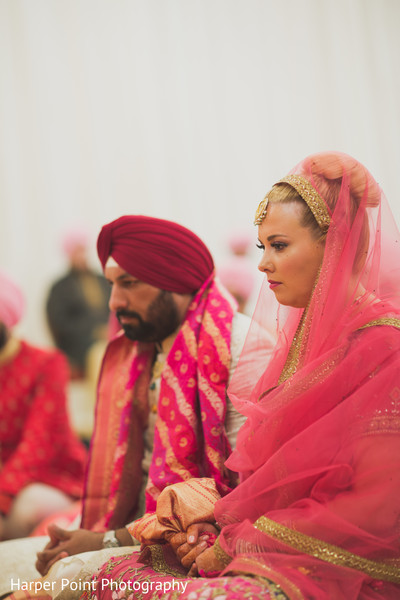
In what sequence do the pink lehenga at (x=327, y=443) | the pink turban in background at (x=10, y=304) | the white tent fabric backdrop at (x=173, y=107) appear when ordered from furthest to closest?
the white tent fabric backdrop at (x=173, y=107) < the pink turban in background at (x=10, y=304) < the pink lehenga at (x=327, y=443)

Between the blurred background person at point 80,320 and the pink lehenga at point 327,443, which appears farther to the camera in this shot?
the blurred background person at point 80,320

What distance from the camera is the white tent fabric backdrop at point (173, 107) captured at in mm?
6074

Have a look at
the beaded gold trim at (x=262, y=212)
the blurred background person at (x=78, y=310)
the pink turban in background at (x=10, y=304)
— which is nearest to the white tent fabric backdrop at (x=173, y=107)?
the blurred background person at (x=78, y=310)

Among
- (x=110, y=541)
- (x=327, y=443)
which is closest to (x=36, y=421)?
(x=110, y=541)

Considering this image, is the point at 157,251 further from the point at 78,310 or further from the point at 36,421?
the point at 78,310

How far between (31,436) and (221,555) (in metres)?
1.98

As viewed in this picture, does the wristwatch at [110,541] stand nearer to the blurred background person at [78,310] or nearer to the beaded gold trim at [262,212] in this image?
the beaded gold trim at [262,212]

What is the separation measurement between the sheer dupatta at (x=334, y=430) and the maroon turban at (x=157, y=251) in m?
0.70

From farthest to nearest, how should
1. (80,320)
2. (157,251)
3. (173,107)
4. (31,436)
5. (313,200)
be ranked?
(173,107), (80,320), (31,436), (157,251), (313,200)

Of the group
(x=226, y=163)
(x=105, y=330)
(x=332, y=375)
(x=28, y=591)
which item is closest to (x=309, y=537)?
(x=332, y=375)

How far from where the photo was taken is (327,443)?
5.22ft

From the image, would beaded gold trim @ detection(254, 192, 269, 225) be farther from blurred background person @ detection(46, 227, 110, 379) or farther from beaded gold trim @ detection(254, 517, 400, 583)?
blurred background person @ detection(46, 227, 110, 379)

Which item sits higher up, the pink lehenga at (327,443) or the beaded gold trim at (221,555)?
the pink lehenga at (327,443)

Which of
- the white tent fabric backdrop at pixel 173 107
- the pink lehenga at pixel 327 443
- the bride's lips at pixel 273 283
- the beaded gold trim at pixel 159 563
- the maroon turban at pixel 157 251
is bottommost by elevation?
the beaded gold trim at pixel 159 563
